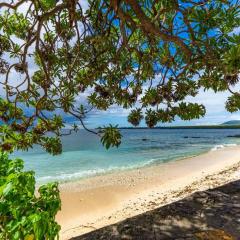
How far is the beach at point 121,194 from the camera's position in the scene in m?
10.1

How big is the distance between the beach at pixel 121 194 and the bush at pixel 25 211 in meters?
6.74

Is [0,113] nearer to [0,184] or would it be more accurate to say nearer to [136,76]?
[136,76]

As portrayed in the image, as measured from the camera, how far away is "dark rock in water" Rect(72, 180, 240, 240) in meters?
4.25

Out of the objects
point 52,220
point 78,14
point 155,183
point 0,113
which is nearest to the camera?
point 52,220

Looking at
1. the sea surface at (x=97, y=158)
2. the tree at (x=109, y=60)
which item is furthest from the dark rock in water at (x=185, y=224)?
the sea surface at (x=97, y=158)

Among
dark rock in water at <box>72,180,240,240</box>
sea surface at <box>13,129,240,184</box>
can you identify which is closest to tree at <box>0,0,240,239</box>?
dark rock in water at <box>72,180,240,240</box>

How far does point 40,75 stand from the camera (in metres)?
5.89

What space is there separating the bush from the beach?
6744 millimetres

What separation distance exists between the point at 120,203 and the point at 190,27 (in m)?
9.11

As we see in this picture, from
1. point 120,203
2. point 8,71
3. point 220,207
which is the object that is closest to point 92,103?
point 8,71

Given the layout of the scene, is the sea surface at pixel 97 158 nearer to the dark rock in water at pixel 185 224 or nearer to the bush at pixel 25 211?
the dark rock in water at pixel 185 224

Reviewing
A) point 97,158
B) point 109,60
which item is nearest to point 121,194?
point 109,60

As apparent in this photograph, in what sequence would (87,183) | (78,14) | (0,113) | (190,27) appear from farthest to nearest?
(87,183)
(78,14)
(0,113)
(190,27)

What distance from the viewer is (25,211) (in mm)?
1556
